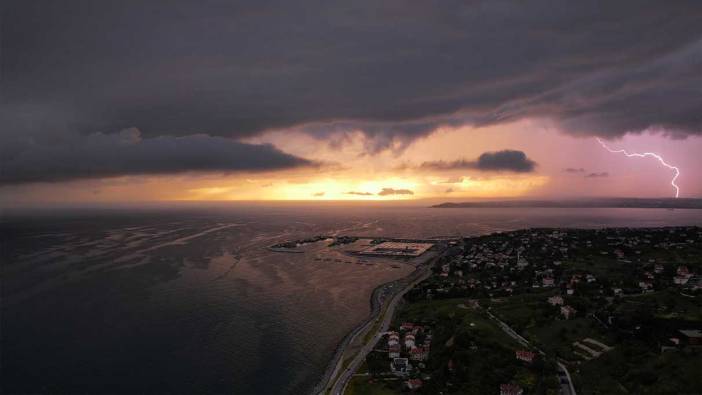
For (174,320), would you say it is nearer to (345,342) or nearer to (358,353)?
(345,342)

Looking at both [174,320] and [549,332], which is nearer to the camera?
[549,332]

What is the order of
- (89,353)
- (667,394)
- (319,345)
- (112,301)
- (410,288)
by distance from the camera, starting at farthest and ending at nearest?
(410,288) → (112,301) → (319,345) → (89,353) → (667,394)

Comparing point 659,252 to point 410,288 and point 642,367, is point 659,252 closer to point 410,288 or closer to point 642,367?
point 410,288

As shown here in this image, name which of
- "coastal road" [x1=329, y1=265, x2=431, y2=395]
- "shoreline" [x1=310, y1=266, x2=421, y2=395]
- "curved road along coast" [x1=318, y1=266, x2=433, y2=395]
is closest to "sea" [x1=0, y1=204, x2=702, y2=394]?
"shoreline" [x1=310, y1=266, x2=421, y2=395]

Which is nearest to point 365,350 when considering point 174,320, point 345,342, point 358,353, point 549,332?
point 358,353

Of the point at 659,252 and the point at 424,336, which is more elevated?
the point at 659,252

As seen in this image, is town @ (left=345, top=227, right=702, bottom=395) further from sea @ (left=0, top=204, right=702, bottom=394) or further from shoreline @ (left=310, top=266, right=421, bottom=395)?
sea @ (left=0, top=204, right=702, bottom=394)

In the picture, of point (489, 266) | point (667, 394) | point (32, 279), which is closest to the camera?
point (667, 394)

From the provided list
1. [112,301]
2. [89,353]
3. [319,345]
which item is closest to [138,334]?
[89,353]

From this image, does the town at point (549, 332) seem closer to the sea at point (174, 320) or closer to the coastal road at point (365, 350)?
the coastal road at point (365, 350)
